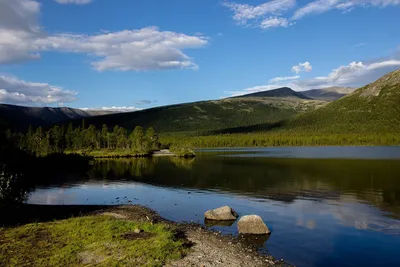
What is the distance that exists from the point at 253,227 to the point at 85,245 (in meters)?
16.6

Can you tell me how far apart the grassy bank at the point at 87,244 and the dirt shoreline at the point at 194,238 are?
61.9 inches

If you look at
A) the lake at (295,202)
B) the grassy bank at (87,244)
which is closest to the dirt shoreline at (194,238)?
the grassy bank at (87,244)

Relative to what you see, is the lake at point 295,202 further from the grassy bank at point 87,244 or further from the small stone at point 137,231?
the small stone at point 137,231

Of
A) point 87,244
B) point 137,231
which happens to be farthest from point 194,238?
point 87,244

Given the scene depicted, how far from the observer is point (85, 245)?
2648 centimetres

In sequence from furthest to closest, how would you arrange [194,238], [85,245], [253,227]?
1. [253,227]
2. [194,238]
3. [85,245]

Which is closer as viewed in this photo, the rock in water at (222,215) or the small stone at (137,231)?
the small stone at (137,231)

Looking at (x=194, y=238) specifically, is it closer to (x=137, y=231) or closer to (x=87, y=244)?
(x=137, y=231)

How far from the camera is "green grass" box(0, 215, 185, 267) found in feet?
75.2

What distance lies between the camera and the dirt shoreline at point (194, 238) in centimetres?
2459

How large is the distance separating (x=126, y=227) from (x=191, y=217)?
1356cm

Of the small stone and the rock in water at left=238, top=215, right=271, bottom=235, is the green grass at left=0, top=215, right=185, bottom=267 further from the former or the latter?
the rock in water at left=238, top=215, right=271, bottom=235

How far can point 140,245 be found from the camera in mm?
26062

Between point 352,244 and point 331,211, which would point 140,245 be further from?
point 331,211
